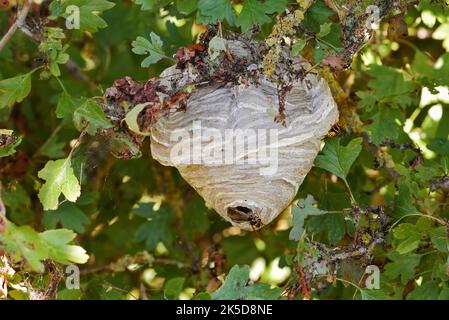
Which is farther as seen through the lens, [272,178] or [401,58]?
[401,58]

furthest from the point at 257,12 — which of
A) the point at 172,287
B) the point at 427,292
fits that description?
the point at 427,292

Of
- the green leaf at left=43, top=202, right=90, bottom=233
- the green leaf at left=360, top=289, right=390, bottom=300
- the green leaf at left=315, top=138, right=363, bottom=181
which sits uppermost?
the green leaf at left=315, top=138, right=363, bottom=181

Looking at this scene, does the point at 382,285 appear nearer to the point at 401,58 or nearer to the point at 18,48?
the point at 401,58

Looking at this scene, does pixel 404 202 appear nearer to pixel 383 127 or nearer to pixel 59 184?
pixel 383 127

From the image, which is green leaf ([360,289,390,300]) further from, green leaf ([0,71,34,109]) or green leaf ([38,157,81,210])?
green leaf ([0,71,34,109])

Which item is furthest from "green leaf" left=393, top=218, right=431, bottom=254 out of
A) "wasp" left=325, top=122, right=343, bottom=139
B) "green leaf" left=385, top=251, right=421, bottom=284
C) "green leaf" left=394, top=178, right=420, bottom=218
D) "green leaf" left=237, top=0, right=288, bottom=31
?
"green leaf" left=237, top=0, right=288, bottom=31

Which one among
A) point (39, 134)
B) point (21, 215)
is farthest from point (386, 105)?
point (39, 134)

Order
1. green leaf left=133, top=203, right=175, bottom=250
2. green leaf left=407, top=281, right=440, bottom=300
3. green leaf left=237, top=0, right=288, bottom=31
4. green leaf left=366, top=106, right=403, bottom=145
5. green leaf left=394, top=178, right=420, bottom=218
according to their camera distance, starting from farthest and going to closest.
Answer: green leaf left=133, top=203, right=175, bottom=250, green leaf left=366, top=106, right=403, bottom=145, green leaf left=407, top=281, right=440, bottom=300, green leaf left=394, top=178, right=420, bottom=218, green leaf left=237, top=0, right=288, bottom=31
